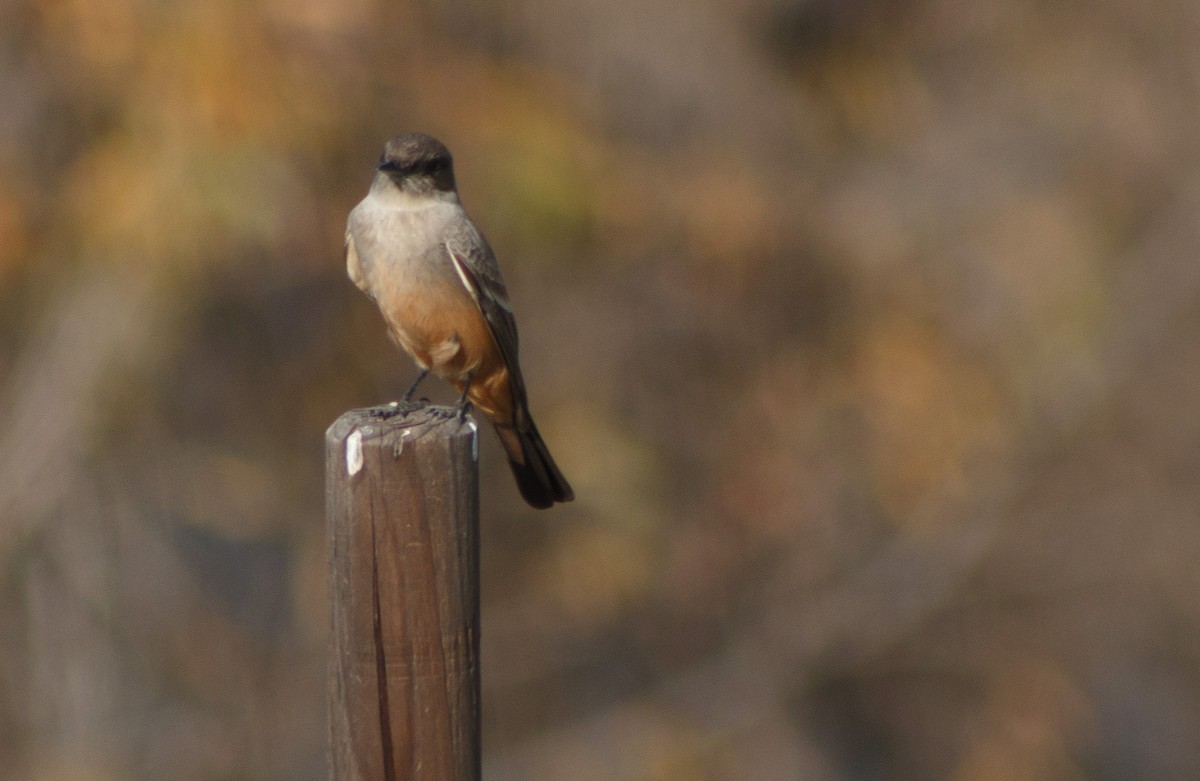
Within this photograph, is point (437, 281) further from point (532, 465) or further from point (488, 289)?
point (532, 465)

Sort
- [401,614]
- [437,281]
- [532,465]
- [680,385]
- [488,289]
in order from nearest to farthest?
[401,614]
[437,281]
[488,289]
[532,465]
[680,385]

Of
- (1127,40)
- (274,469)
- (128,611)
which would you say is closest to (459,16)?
(274,469)

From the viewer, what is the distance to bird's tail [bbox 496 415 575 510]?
5.46 metres

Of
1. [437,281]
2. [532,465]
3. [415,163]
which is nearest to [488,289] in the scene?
[437,281]

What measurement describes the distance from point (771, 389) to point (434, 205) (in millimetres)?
5179

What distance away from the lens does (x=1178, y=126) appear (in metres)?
10.5

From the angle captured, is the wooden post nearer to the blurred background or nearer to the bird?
the bird

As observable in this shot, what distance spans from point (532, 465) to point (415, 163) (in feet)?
3.54

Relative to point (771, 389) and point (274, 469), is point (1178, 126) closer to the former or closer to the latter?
point (771, 389)

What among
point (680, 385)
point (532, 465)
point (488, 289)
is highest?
point (488, 289)

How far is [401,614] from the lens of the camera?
10.1ft

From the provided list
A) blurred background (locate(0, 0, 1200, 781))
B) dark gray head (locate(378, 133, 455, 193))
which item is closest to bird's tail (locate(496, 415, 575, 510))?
dark gray head (locate(378, 133, 455, 193))

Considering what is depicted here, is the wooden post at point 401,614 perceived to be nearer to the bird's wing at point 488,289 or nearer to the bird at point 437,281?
the bird at point 437,281

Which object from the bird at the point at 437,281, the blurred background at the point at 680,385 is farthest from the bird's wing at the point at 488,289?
the blurred background at the point at 680,385
